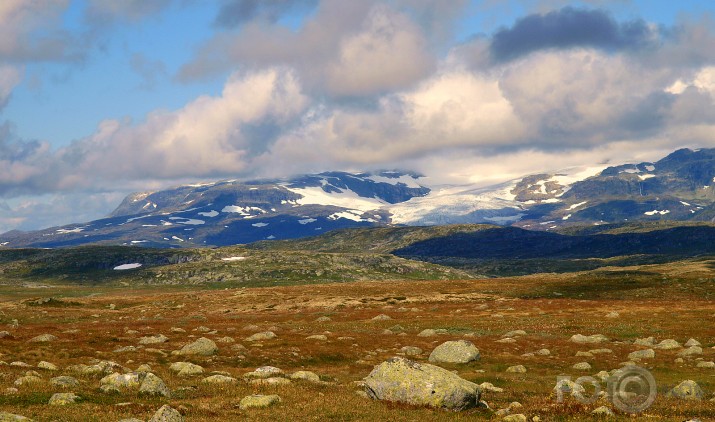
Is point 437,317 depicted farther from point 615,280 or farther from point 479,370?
point 615,280

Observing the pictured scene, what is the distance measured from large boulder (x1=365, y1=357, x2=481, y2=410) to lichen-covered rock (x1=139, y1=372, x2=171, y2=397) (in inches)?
423

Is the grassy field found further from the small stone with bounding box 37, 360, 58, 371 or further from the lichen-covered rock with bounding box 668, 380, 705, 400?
the lichen-covered rock with bounding box 668, 380, 705, 400

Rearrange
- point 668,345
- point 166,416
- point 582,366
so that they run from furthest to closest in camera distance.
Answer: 1. point 668,345
2. point 582,366
3. point 166,416

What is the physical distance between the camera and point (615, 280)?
15438cm

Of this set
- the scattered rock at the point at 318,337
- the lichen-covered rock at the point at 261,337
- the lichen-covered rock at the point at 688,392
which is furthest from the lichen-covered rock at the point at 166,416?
the scattered rock at the point at 318,337

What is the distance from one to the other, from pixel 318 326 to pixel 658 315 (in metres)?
47.5

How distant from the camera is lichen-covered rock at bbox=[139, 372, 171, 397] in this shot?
3128cm

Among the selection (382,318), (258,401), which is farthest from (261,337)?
(258,401)

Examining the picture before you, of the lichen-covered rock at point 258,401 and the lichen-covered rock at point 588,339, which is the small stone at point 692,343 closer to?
the lichen-covered rock at point 588,339

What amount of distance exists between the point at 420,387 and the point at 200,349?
1146 inches

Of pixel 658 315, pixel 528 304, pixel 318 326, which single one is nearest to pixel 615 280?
pixel 528 304

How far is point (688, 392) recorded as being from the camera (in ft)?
114

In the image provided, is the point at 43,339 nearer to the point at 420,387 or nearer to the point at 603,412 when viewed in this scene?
the point at 420,387

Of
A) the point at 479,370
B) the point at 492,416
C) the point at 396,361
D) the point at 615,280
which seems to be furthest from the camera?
the point at 615,280
